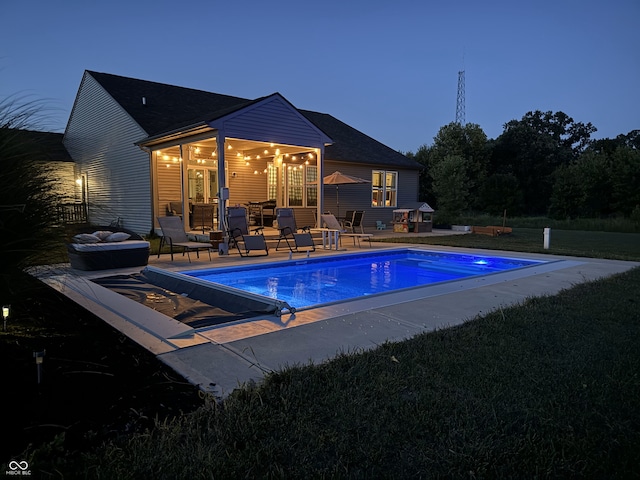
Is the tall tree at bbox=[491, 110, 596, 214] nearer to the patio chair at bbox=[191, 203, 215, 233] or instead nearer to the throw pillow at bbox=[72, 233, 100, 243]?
the patio chair at bbox=[191, 203, 215, 233]

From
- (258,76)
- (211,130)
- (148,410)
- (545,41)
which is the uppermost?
(258,76)

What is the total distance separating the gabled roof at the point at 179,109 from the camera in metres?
14.1

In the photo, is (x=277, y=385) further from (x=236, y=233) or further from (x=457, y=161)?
(x=457, y=161)

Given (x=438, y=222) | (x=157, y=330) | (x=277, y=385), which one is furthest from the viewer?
(x=438, y=222)

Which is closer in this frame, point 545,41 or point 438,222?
point 438,222

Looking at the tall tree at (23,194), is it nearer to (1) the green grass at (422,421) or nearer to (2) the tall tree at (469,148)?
(1) the green grass at (422,421)

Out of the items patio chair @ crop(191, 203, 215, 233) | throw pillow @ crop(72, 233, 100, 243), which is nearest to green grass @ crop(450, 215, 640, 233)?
patio chair @ crop(191, 203, 215, 233)

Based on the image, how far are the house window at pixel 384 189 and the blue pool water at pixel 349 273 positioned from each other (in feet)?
24.6

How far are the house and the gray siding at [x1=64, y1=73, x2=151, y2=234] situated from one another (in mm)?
35

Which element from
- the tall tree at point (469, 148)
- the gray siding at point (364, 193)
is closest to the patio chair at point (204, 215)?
the gray siding at point (364, 193)

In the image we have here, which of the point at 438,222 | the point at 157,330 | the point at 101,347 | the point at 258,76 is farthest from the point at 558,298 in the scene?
the point at 258,76

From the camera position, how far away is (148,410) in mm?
2309

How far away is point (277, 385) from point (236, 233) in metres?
8.08

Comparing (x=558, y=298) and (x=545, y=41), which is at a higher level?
(x=545, y=41)
